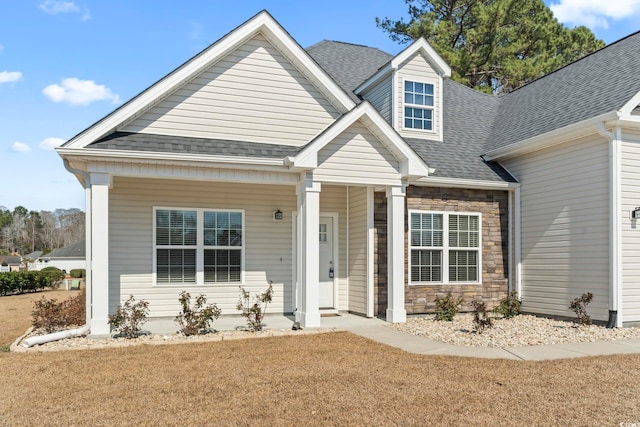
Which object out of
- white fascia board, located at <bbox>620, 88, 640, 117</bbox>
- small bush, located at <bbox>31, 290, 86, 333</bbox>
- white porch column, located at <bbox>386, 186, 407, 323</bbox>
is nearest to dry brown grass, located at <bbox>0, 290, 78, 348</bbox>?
small bush, located at <bbox>31, 290, 86, 333</bbox>

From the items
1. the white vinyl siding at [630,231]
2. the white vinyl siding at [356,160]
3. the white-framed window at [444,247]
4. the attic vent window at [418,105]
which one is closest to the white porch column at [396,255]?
the white vinyl siding at [356,160]

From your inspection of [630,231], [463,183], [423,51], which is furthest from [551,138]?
[423,51]

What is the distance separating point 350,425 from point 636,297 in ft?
26.4

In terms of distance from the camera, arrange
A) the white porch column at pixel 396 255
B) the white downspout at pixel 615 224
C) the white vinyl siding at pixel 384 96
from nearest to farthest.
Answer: the white downspout at pixel 615 224
the white porch column at pixel 396 255
the white vinyl siding at pixel 384 96

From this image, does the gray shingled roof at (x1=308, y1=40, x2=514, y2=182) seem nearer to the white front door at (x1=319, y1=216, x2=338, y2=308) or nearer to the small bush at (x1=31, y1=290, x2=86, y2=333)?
the white front door at (x1=319, y1=216, x2=338, y2=308)

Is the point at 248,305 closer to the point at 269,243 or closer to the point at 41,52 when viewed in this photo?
the point at 269,243

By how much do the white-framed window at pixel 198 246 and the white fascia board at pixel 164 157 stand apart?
1914 millimetres

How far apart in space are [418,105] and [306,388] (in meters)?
9.19

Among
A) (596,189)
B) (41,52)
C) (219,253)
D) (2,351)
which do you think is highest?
(41,52)

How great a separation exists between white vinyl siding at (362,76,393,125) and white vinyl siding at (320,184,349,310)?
2362 mm

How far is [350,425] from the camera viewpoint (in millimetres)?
4652

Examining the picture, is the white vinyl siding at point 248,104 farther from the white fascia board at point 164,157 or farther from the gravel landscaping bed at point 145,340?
the gravel landscaping bed at point 145,340

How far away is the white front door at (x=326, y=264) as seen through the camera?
1223cm

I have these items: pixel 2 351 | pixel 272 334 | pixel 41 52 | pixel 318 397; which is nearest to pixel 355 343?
pixel 272 334
